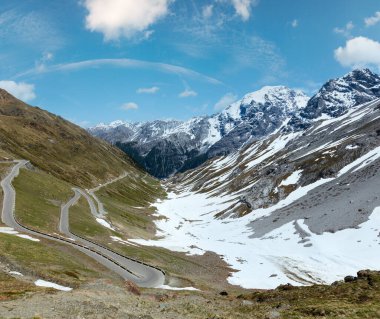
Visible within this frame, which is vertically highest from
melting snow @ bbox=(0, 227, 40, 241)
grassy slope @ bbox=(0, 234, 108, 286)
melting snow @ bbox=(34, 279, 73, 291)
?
melting snow @ bbox=(0, 227, 40, 241)

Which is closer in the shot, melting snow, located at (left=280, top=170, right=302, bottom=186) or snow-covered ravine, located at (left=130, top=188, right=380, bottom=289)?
snow-covered ravine, located at (left=130, top=188, right=380, bottom=289)

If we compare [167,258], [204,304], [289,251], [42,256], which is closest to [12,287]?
[42,256]

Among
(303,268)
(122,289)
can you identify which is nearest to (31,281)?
(122,289)

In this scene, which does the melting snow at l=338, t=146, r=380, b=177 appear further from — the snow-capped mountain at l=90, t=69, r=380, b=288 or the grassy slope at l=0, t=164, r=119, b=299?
the grassy slope at l=0, t=164, r=119, b=299

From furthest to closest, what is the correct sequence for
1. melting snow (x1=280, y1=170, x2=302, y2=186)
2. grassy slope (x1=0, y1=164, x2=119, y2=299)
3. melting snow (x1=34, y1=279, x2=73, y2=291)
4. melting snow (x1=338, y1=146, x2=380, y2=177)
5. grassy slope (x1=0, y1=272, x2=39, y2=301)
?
melting snow (x1=280, y1=170, x2=302, y2=186)
melting snow (x1=338, y1=146, x2=380, y2=177)
grassy slope (x1=0, y1=164, x2=119, y2=299)
melting snow (x1=34, y1=279, x2=73, y2=291)
grassy slope (x1=0, y1=272, x2=39, y2=301)

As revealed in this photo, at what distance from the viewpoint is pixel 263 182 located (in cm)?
16525

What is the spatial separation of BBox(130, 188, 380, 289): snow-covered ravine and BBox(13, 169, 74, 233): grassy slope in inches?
872

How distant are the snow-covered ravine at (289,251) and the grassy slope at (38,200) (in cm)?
2215

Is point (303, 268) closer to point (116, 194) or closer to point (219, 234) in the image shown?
point (219, 234)

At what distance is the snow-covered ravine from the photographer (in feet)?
236

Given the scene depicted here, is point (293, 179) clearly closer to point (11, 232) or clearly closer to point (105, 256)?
point (105, 256)

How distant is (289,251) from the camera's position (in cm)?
9588

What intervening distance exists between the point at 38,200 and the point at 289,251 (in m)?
65.2

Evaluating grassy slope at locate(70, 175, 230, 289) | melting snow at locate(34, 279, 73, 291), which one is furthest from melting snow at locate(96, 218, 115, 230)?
melting snow at locate(34, 279, 73, 291)
